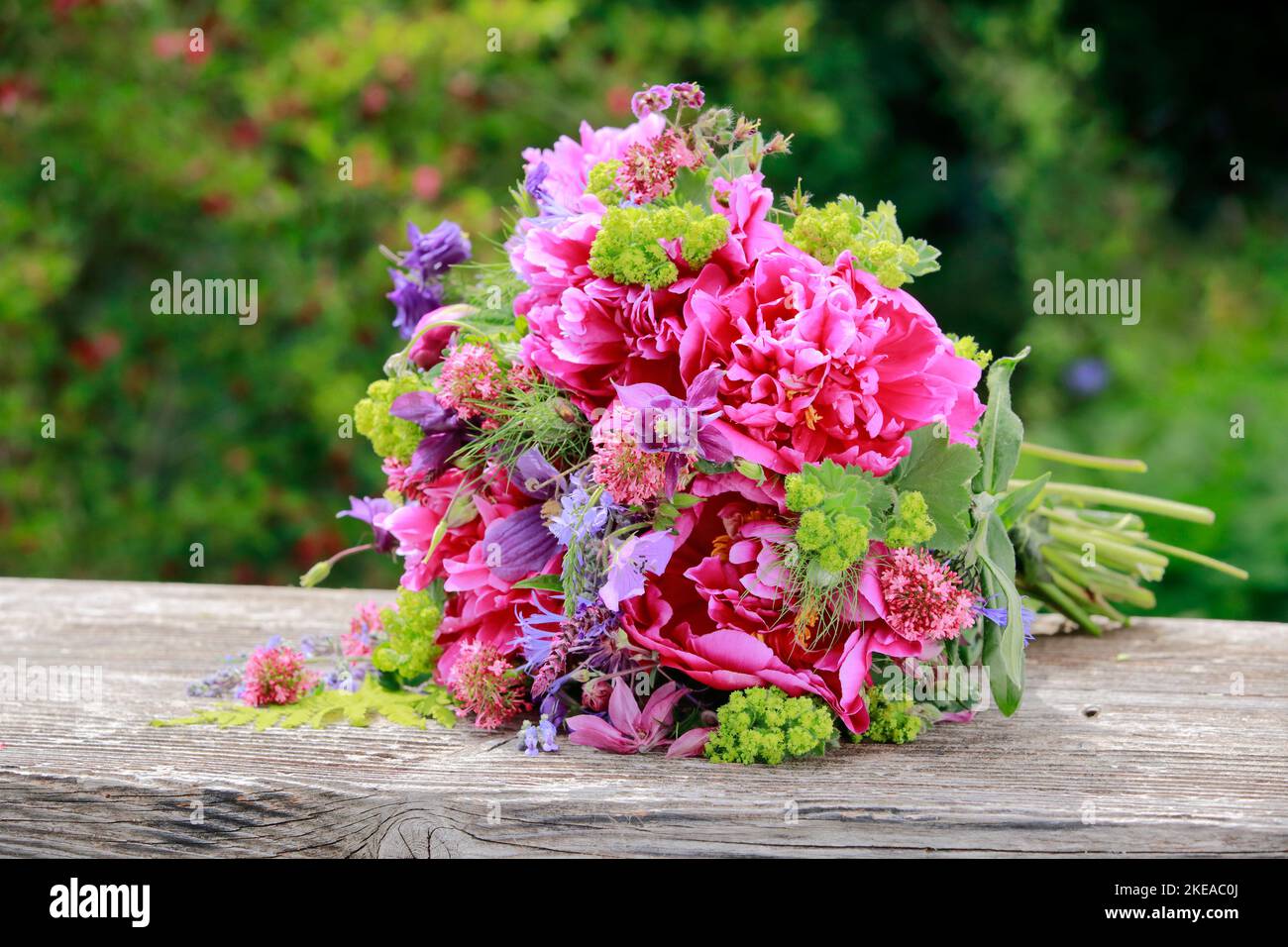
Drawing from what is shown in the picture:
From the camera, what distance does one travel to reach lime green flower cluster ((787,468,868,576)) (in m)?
1.10

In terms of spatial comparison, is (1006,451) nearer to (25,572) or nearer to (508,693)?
(508,693)

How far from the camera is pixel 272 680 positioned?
135 cm

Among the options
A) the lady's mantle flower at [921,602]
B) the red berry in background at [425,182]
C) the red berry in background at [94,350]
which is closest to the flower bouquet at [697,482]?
the lady's mantle flower at [921,602]

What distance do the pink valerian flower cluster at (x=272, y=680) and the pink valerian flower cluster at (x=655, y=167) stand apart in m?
0.60

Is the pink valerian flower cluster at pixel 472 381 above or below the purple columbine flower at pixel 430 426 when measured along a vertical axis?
above

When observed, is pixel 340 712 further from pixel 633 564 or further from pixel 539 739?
pixel 633 564

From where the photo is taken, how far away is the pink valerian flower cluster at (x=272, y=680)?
53.1 inches

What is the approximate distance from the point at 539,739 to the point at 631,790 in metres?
0.15

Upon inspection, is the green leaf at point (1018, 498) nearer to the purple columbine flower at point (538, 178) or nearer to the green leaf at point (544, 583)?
the green leaf at point (544, 583)

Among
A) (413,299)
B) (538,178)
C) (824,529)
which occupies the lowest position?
(824,529)

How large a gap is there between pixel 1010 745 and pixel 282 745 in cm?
68

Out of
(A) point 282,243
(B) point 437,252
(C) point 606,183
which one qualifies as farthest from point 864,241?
(A) point 282,243

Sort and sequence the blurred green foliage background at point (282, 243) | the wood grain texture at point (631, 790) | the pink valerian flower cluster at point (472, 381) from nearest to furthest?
the wood grain texture at point (631, 790)
the pink valerian flower cluster at point (472, 381)
the blurred green foliage background at point (282, 243)

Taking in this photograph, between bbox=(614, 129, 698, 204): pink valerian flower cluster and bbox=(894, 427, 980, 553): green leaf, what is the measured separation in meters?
0.33
